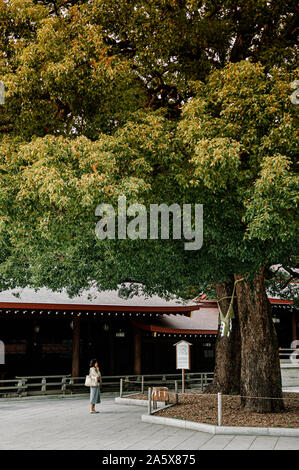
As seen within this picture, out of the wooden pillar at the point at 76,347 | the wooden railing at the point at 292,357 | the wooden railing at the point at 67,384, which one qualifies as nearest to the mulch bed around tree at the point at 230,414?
the wooden railing at the point at 67,384

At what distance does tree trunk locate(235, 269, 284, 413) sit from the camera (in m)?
13.4

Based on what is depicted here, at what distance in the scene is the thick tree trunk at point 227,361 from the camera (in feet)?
57.3

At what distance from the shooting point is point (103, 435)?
10555mm

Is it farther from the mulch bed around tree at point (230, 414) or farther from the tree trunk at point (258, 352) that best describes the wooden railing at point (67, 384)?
the tree trunk at point (258, 352)

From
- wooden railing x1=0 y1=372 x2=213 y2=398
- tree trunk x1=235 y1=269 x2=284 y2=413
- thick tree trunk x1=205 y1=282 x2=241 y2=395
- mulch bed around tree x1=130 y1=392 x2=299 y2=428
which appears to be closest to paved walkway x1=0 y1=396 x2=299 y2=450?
mulch bed around tree x1=130 y1=392 x2=299 y2=428

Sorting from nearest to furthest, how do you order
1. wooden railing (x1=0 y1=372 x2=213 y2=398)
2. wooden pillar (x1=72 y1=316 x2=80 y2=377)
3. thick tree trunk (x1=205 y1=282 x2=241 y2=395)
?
thick tree trunk (x1=205 y1=282 x2=241 y2=395), wooden railing (x1=0 y1=372 x2=213 y2=398), wooden pillar (x1=72 y1=316 x2=80 y2=377)

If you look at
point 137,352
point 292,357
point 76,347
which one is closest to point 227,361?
point 137,352

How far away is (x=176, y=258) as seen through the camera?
11398 millimetres

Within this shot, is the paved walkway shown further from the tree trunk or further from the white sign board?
the tree trunk

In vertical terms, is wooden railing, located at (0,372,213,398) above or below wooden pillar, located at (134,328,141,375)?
below

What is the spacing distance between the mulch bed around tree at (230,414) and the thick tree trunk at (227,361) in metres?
1.51

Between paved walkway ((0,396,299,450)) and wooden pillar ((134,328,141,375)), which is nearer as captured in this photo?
paved walkway ((0,396,299,450))

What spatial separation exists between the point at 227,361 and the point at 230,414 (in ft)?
16.0

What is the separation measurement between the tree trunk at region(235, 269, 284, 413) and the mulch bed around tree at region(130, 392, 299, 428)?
451 millimetres
